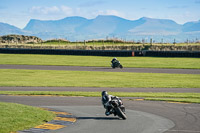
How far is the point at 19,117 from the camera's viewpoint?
1631 centimetres

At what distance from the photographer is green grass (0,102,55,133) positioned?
14.7 m

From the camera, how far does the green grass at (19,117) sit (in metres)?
14.7

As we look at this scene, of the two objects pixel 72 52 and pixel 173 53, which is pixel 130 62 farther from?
pixel 72 52

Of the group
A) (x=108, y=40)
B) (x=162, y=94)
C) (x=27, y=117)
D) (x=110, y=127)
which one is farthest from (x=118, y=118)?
(x=108, y=40)

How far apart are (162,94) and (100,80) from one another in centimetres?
1139

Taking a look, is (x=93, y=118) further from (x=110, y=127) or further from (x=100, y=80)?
(x=100, y=80)

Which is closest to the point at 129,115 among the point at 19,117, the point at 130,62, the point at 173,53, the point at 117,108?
the point at 117,108

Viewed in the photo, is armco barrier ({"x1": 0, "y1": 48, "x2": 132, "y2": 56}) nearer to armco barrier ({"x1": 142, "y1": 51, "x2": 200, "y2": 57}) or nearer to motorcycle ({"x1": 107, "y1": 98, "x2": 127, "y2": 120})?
armco barrier ({"x1": 142, "y1": 51, "x2": 200, "y2": 57})

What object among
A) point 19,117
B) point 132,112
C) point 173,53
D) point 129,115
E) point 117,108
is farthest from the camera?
point 173,53

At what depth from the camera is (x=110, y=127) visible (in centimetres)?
1518

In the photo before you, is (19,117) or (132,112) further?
(132,112)

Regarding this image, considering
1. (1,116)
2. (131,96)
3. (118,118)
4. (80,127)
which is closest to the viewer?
(80,127)

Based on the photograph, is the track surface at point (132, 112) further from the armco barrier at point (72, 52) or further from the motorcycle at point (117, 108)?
the armco barrier at point (72, 52)

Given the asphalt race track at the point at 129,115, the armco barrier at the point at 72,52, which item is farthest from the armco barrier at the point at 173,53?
the asphalt race track at the point at 129,115
